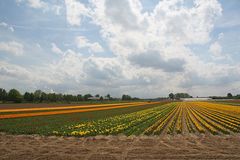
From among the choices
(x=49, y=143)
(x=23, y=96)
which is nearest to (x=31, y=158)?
(x=49, y=143)

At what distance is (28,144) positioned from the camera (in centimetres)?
1470

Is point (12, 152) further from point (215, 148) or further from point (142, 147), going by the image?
point (215, 148)

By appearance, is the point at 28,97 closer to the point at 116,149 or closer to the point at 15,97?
the point at 15,97

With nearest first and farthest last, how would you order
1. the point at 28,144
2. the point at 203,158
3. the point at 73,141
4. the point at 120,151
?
the point at 203,158 < the point at 120,151 < the point at 28,144 < the point at 73,141

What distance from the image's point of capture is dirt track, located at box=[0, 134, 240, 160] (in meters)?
11.3

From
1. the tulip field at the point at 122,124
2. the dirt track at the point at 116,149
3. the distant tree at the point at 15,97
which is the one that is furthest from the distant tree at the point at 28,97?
the dirt track at the point at 116,149

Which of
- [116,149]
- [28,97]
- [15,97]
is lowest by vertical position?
[116,149]

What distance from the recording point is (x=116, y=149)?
13.1 m

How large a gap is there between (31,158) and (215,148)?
10151 millimetres

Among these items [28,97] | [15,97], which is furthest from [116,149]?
[28,97]

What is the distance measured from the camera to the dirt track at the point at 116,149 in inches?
444

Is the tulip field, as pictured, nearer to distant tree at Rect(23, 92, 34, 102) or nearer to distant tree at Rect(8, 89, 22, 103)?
distant tree at Rect(8, 89, 22, 103)

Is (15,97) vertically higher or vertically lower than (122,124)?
higher

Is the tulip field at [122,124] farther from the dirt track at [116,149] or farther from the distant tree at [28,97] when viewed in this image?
the distant tree at [28,97]
